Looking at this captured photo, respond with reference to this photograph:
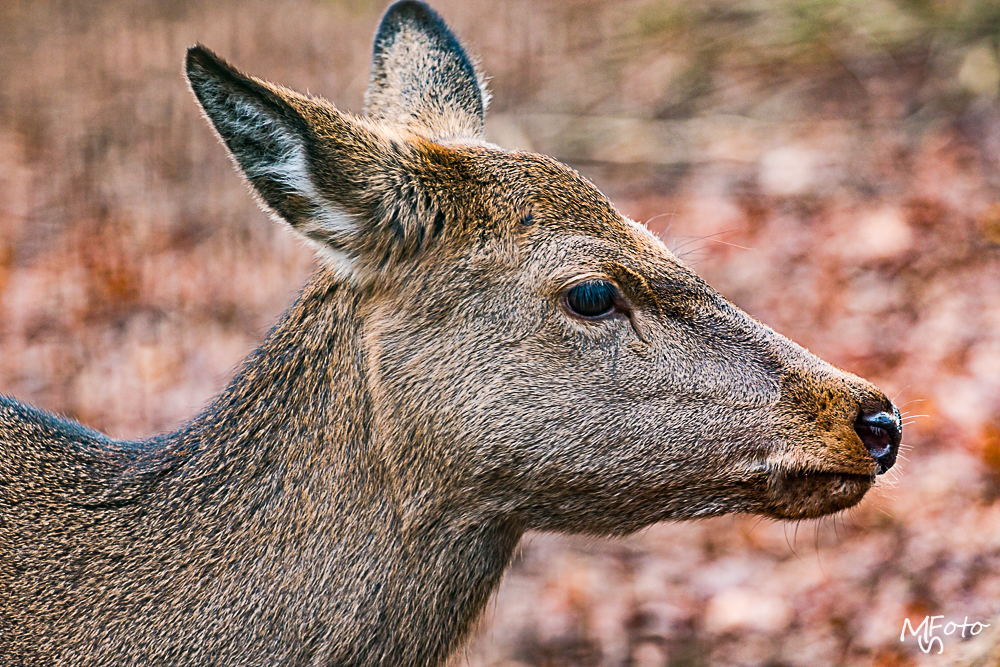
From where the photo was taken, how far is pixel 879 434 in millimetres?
3311

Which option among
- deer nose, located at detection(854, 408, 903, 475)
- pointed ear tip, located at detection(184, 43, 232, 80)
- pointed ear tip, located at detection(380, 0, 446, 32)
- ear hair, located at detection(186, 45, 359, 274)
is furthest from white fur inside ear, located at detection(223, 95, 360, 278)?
deer nose, located at detection(854, 408, 903, 475)

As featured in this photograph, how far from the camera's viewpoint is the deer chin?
3279 millimetres

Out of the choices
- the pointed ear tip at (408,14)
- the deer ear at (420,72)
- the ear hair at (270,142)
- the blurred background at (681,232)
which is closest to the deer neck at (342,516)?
the ear hair at (270,142)

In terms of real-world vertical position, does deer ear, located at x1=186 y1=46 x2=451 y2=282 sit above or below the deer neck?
above

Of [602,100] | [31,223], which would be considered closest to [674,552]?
[602,100]

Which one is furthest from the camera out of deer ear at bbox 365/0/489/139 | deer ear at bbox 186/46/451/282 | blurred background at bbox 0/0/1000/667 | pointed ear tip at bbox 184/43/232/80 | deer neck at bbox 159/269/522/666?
blurred background at bbox 0/0/1000/667

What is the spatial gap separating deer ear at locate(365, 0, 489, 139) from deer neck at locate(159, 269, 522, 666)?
1106 millimetres

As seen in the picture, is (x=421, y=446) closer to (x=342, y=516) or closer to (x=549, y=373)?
(x=342, y=516)

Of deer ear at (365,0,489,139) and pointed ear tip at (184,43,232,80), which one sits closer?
pointed ear tip at (184,43,232,80)

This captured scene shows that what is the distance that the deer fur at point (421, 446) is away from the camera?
3.24 m

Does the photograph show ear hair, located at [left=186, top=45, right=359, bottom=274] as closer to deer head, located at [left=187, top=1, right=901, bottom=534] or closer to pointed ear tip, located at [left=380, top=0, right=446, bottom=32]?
deer head, located at [left=187, top=1, right=901, bottom=534]

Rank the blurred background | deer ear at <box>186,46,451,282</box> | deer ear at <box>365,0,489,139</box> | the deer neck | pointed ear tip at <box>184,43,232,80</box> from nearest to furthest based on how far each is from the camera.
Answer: pointed ear tip at <box>184,43,232,80</box> < deer ear at <box>186,46,451,282</box> < the deer neck < deer ear at <box>365,0,489,139</box> < the blurred background

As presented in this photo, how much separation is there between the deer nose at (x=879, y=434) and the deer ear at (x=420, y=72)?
1967 millimetres

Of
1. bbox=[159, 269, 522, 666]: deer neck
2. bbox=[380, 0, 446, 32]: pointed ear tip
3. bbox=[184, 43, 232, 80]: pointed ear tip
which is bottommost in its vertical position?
bbox=[159, 269, 522, 666]: deer neck
